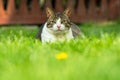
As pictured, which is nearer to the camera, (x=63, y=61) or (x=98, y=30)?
(x=63, y=61)

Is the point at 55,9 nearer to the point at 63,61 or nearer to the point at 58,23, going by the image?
the point at 58,23

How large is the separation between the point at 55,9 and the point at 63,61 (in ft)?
34.4

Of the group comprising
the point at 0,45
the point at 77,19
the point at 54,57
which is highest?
the point at 54,57

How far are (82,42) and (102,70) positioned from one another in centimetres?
162

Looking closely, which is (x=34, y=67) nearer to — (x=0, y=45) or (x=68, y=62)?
(x=68, y=62)

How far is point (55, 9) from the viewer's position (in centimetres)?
1441

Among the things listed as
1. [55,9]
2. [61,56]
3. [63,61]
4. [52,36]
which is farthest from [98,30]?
[63,61]

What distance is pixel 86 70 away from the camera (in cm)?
365

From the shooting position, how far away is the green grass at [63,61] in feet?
11.5

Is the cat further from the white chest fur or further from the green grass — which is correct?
the green grass

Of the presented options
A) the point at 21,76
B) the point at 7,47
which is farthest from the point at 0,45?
the point at 21,76

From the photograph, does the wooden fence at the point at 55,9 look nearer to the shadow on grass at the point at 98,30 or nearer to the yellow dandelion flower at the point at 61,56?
the shadow on grass at the point at 98,30

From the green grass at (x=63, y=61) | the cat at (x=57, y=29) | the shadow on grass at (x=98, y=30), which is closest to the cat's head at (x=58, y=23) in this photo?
the cat at (x=57, y=29)

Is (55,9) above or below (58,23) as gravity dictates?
below
